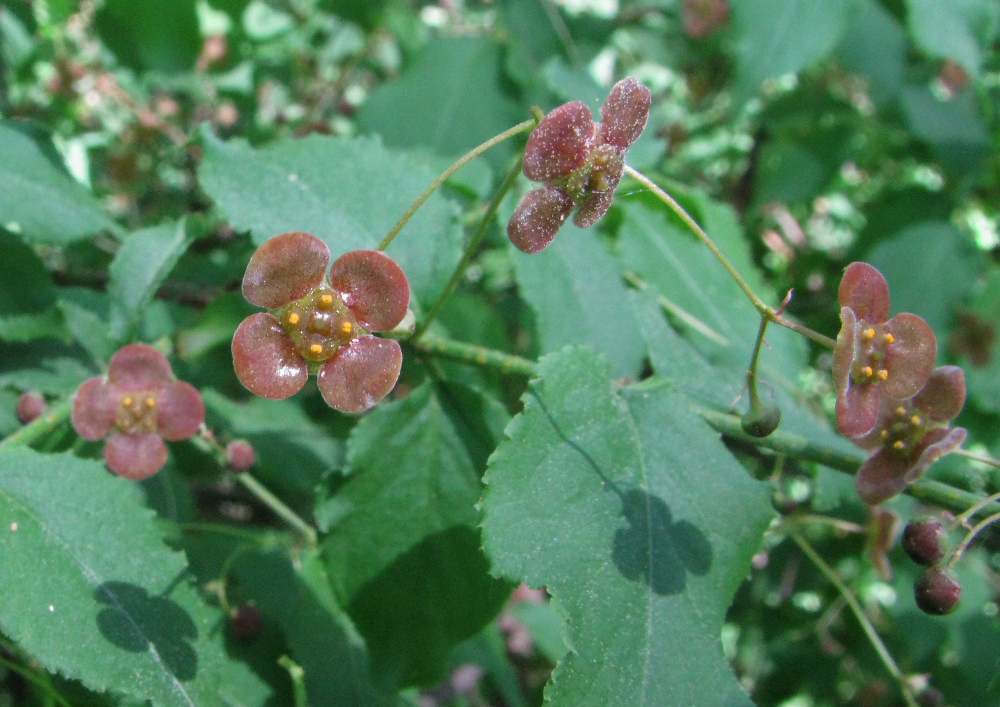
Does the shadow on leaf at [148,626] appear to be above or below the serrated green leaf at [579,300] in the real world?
above

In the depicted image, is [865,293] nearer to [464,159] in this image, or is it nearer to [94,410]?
[464,159]

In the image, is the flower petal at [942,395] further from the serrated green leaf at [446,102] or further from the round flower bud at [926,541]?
the serrated green leaf at [446,102]

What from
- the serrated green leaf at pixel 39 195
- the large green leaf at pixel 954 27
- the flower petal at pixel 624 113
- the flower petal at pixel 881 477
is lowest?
the large green leaf at pixel 954 27

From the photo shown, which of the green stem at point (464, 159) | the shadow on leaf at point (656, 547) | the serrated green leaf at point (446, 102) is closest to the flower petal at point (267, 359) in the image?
the green stem at point (464, 159)

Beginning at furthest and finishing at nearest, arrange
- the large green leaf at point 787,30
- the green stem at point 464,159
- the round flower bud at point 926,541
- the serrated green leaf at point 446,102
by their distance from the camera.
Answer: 1. the serrated green leaf at point 446,102
2. the large green leaf at point 787,30
3. the round flower bud at point 926,541
4. the green stem at point 464,159

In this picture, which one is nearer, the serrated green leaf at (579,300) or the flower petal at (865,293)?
the flower petal at (865,293)

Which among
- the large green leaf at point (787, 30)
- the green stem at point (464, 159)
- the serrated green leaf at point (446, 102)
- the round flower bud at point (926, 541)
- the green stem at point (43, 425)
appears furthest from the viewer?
the serrated green leaf at point (446, 102)
